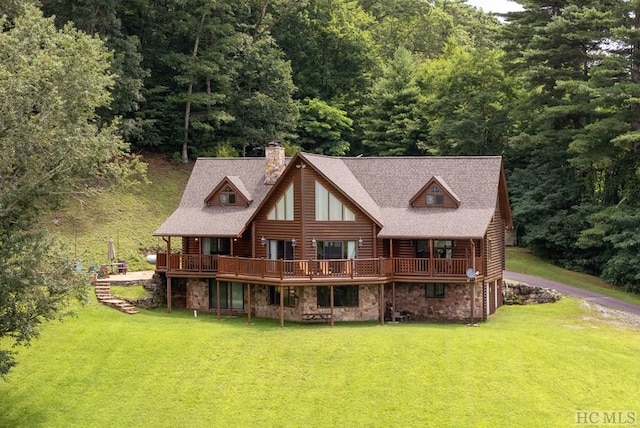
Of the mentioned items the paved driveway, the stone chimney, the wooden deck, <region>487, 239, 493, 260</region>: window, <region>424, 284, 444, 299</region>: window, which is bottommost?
the paved driveway

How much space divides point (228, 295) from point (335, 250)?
5.98 metres

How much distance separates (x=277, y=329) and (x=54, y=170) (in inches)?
459

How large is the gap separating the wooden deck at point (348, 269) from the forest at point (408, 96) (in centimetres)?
1343

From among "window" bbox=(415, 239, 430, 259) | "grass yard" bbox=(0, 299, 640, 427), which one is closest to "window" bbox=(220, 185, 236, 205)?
"grass yard" bbox=(0, 299, 640, 427)

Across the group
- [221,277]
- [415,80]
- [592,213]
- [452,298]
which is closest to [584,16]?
[592,213]

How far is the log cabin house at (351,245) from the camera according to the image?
33188mm

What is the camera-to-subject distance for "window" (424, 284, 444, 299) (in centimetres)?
3450

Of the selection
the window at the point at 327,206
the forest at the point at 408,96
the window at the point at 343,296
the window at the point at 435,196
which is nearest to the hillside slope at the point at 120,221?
the forest at the point at 408,96

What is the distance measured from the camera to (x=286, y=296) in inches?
1353

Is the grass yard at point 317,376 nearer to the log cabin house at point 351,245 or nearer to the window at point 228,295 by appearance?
the log cabin house at point 351,245

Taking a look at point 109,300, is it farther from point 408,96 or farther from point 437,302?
point 408,96

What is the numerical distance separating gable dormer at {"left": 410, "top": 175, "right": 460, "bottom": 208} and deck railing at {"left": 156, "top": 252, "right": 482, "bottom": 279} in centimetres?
296

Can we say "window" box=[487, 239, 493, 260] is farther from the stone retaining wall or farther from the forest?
the forest

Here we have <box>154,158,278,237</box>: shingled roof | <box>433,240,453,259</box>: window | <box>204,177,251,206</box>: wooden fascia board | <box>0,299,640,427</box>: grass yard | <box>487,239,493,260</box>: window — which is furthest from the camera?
<box>204,177,251,206</box>: wooden fascia board
